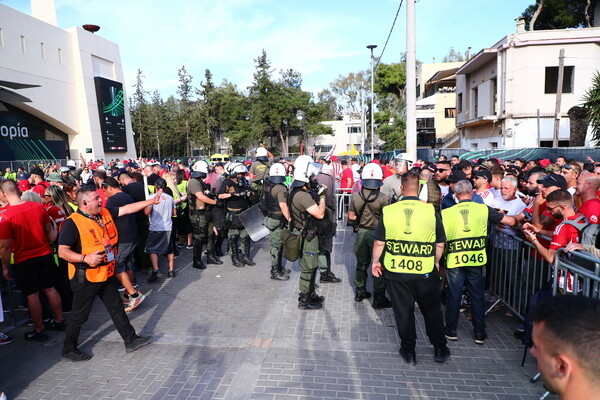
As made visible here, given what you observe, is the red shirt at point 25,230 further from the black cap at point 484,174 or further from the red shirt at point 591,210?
the red shirt at point 591,210

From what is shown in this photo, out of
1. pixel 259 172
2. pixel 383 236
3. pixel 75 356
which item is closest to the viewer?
pixel 383 236

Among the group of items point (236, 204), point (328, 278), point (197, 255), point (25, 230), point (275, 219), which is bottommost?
point (328, 278)

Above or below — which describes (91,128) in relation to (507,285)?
above

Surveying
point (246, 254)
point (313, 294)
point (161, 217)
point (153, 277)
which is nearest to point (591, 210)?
point (313, 294)

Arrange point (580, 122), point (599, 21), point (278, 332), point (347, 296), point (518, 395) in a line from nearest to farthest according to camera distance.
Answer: point (518, 395)
point (278, 332)
point (347, 296)
point (580, 122)
point (599, 21)

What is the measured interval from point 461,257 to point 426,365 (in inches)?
46.9

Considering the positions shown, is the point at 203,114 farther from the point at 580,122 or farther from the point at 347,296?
the point at 347,296

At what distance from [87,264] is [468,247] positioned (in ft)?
13.3

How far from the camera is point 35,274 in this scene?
482 centimetres

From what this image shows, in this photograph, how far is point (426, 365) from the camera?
4152 mm

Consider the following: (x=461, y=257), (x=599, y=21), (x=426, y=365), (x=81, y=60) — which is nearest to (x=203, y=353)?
(x=426, y=365)

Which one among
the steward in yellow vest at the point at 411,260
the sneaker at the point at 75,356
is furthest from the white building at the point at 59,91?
the steward in yellow vest at the point at 411,260

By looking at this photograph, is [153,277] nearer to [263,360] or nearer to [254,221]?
[254,221]

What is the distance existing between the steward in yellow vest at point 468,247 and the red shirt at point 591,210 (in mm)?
792
